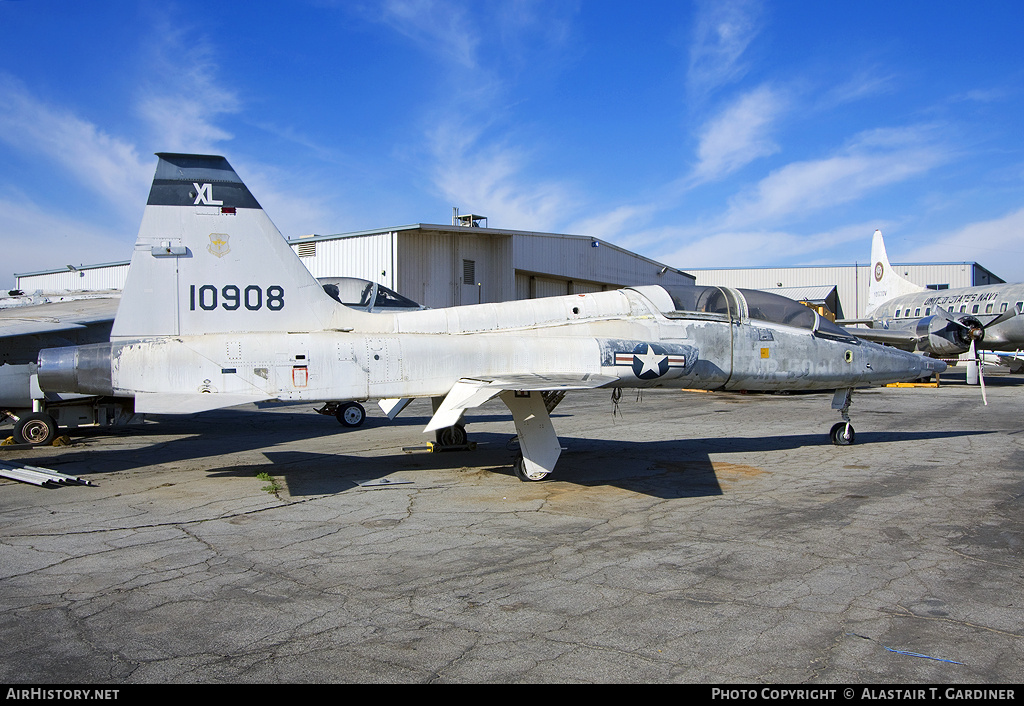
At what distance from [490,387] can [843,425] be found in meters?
7.36

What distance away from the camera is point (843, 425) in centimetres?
1195

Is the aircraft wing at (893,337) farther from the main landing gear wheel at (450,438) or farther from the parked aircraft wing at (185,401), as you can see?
the parked aircraft wing at (185,401)

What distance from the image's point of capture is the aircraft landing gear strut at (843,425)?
38.1ft

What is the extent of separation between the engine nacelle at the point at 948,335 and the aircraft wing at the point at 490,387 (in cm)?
2234

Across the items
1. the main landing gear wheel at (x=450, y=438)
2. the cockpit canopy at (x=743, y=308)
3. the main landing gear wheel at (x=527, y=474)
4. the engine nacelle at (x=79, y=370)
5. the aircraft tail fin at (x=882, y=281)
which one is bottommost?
the main landing gear wheel at (x=527, y=474)

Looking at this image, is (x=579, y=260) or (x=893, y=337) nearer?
(x=893, y=337)

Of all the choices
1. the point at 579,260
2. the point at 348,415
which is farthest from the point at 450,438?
the point at 579,260

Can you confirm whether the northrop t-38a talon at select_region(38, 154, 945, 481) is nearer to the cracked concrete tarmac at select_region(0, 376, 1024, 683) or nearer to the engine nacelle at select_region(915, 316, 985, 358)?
the cracked concrete tarmac at select_region(0, 376, 1024, 683)

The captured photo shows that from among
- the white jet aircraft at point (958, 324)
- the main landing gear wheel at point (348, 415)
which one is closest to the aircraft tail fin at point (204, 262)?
the main landing gear wheel at point (348, 415)

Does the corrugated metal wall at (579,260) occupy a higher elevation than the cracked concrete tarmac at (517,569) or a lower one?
higher

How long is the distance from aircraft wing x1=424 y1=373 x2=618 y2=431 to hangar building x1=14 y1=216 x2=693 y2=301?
689 inches

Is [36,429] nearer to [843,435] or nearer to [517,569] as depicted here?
[517,569]

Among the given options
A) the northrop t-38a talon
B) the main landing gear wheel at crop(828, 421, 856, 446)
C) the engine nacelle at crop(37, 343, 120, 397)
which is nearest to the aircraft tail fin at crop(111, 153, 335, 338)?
the northrop t-38a talon

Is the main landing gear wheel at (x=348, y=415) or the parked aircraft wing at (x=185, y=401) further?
the main landing gear wheel at (x=348, y=415)
